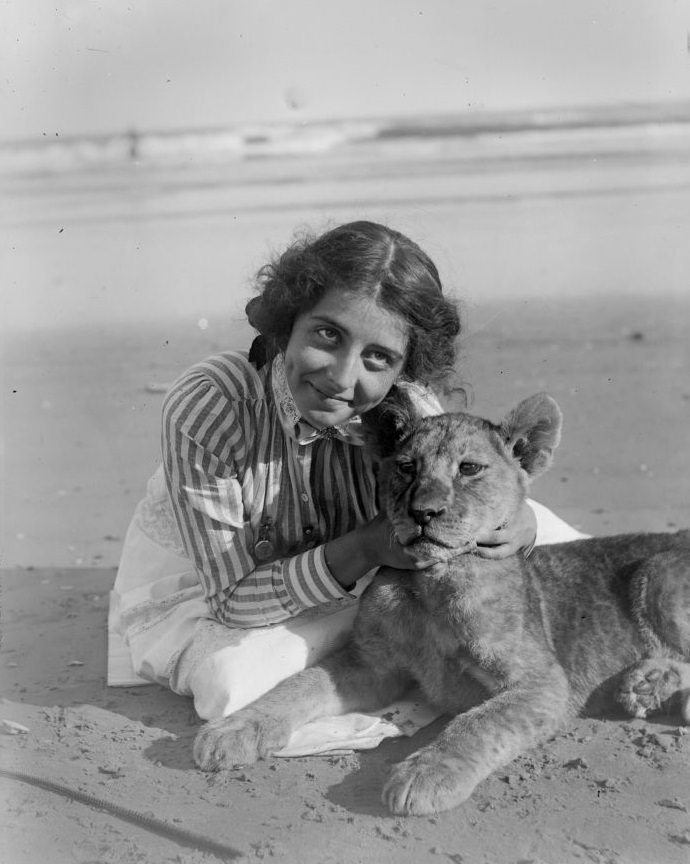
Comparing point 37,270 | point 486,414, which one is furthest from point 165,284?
point 486,414

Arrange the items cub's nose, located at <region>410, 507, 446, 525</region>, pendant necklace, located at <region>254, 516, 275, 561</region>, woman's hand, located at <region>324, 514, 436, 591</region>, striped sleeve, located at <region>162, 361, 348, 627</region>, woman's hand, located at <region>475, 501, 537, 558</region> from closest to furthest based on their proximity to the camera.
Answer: cub's nose, located at <region>410, 507, 446, 525</region> < woman's hand, located at <region>324, 514, 436, 591</region> < woman's hand, located at <region>475, 501, 537, 558</region> < striped sleeve, located at <region>162, 361, 348, 627</region> < pendant necklace, located at <region>254, 516, 275, 561</region>

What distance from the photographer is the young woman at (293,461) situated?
13.7 feet

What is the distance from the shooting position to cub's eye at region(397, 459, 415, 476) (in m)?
4.14

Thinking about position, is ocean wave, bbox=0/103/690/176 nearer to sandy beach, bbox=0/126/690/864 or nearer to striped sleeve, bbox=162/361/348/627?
sandy beach, bbox=0/126/690/864

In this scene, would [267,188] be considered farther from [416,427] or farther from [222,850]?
[222,850]

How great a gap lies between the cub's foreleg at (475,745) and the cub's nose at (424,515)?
0.70 metres

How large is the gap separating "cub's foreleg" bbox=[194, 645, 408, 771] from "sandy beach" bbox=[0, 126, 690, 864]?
90 mm

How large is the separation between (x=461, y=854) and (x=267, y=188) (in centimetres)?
1099

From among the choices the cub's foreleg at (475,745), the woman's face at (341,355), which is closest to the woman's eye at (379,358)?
the woman's face at (341,355)

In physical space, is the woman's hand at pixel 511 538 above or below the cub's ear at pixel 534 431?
below

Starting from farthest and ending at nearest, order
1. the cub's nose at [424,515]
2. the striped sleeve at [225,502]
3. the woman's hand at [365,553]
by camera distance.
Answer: the striped sleeve at [225,502] → the woman's hand at [365,553] → the cub's nose at [424,515]

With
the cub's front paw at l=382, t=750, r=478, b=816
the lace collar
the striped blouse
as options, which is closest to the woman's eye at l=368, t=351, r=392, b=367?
the lace collar

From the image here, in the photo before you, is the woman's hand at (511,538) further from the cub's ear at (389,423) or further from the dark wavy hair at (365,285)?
the dark wavy hair at (365,285)

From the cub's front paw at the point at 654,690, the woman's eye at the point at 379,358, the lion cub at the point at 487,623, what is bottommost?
the cub's front paw at the point at 654,690
